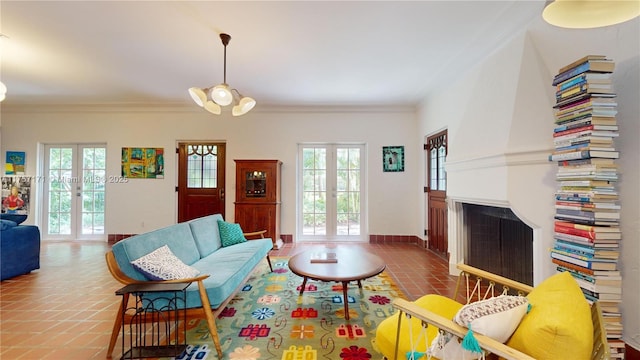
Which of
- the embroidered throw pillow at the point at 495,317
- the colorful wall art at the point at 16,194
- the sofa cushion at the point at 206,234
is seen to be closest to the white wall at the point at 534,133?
the embroidered throw pillow at the point at 495,317

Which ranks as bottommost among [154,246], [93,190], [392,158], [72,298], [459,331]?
[72,298]

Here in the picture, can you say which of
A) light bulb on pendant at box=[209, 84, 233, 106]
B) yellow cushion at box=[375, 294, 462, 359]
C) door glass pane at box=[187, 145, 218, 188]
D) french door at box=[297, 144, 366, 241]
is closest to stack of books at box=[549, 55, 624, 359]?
yellow cushion at box=[375, 294, 462, 359]

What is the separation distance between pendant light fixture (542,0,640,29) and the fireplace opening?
1785 millimetres

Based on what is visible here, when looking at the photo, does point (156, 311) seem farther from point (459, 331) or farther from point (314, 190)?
point (314, 190)

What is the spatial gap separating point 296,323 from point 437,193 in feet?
10.2

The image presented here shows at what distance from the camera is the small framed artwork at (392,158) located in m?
4.95

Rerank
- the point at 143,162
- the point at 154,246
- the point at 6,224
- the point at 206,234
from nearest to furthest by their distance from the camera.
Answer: the point at 154,246 → the point at 206,234 → the point at 6,224 → the point at 143,162

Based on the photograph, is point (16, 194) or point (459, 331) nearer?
point (459, 331)

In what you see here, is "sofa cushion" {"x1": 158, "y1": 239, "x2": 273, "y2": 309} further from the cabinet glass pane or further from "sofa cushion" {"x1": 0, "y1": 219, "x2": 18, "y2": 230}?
"sofa cushion" {"x1": 0, "y1": 219, "x2": 18, "y2": 230}

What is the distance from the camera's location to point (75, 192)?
5.07 metres

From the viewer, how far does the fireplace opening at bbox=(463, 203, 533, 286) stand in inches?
99.0

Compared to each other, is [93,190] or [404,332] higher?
[93,190]

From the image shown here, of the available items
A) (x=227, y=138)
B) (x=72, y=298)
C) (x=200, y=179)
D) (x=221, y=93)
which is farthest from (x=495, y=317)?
(x=200, y=179)

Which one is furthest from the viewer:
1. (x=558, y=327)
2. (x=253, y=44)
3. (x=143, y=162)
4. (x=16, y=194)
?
(x=143, y=162)
